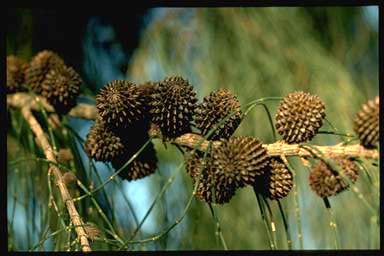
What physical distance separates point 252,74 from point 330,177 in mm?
579

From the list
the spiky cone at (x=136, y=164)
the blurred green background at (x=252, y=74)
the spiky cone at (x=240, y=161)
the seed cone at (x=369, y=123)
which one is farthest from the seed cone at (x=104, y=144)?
the blurred green background at (x=252, y=74)

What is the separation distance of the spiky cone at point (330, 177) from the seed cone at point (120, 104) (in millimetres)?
180

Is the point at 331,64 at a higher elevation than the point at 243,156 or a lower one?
higher

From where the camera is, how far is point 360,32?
46.3 inches

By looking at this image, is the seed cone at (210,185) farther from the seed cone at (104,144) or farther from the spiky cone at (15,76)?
the spiky cone at (15,76)

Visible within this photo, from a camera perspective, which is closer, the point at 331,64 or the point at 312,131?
the point at 312,131

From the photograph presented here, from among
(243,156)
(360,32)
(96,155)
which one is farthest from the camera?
(360,32)

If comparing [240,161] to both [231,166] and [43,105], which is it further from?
[43,105]

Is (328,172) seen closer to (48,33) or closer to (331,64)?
(331,64)

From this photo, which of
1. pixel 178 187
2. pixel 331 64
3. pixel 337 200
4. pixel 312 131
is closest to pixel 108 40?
pixel 178 187

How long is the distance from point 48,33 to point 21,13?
72mm

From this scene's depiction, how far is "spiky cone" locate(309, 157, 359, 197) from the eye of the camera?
0.54 meters

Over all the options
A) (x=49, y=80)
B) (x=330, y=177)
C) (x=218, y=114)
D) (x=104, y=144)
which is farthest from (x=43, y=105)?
(x=330, y=177)

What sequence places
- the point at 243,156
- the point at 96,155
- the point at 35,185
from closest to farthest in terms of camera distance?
the point at 243,156 → the point at 96,155 → the point at 35,185
